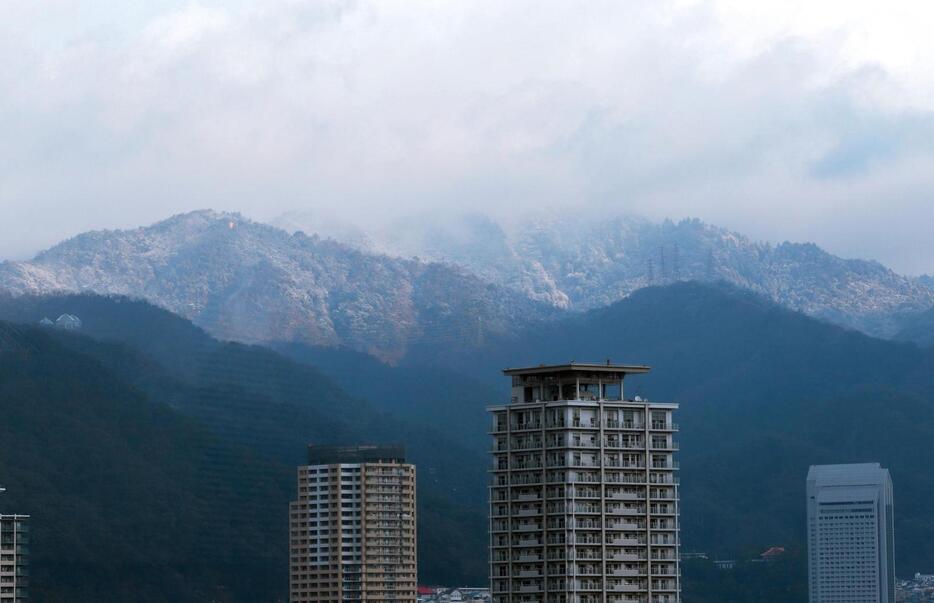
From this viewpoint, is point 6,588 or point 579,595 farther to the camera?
point 6,588

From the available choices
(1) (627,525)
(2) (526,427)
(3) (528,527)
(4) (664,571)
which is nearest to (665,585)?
(4) (664,571)

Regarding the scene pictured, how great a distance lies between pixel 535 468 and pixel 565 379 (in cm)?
481

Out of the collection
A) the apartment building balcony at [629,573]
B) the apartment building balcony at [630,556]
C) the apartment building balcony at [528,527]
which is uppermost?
the apartment building balcony at [528,527]

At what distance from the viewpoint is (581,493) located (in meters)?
135

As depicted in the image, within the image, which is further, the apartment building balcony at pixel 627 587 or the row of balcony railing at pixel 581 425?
the apartment building balcony at pixel 627 587

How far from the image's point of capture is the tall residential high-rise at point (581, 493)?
441 ft

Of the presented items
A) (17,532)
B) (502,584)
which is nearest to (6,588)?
(17,532)

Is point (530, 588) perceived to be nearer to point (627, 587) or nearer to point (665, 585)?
point (627, 587)

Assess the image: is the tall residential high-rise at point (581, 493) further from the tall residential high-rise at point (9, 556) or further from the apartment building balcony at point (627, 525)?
the tall residential high-rise at point (9, 556)

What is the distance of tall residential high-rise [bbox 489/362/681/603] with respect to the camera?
13438cm

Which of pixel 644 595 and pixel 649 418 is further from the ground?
pixel 649 418

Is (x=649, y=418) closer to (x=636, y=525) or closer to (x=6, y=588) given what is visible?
(x=636, y=525)

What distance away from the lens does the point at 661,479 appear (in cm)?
13700

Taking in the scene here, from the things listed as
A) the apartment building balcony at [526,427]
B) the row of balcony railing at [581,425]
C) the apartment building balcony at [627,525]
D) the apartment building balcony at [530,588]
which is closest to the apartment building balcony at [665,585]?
the apartment building balcony at [627,525]
